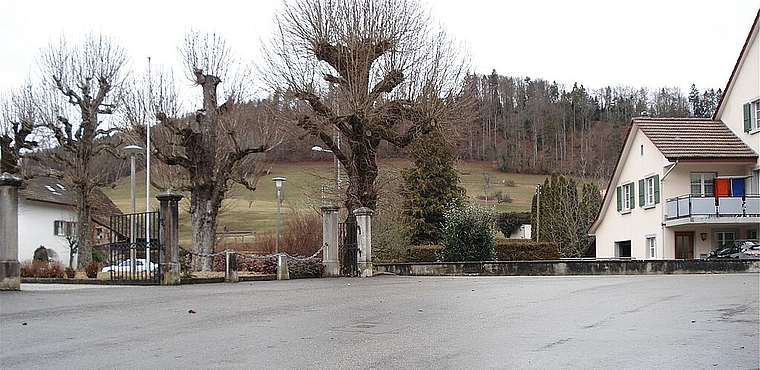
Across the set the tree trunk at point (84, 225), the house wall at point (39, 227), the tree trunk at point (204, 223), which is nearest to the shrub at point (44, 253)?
the house wall at point (39, 227)

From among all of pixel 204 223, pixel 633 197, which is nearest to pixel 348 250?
pixel 204 223

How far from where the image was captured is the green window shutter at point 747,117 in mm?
39219

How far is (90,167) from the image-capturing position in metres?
39.2

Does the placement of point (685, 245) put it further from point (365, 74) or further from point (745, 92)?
point (365, 74)

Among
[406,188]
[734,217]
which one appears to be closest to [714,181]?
[734,217]

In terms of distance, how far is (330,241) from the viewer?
2455cm

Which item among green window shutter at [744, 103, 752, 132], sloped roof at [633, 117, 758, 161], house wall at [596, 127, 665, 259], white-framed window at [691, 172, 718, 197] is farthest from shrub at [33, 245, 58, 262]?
green window shutter at [744, 103, 752, 132]

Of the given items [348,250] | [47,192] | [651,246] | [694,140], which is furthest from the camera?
[47,192]

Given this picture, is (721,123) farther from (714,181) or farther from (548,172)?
(548,172)

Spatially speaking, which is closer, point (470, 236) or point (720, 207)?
point (470, 236)

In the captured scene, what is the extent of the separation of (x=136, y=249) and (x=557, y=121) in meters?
85.2

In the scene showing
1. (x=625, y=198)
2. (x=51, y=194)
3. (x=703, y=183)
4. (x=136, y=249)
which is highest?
(x=51, y=194)

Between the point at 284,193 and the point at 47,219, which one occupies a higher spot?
the point at 284,193

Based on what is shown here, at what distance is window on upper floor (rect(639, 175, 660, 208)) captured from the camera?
4125 cm
